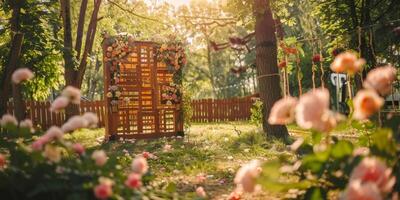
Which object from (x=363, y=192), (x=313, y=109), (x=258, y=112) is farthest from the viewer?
(x=258, y=112)

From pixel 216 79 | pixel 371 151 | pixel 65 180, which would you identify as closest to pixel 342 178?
pixel 371 151

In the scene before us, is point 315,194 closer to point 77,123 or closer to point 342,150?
point 342,150

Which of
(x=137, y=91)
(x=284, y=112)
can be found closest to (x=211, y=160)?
(x=284, y=112)

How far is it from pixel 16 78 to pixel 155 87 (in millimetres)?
8075

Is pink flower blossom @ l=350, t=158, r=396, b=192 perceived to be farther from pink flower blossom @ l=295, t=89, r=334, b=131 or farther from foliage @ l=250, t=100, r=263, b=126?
foliage @ l=250, t=100, r=263, b=126

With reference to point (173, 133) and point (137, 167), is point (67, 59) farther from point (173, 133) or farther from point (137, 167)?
point (137, 167)

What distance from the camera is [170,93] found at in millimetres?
10461

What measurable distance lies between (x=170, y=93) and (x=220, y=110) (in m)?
10.3

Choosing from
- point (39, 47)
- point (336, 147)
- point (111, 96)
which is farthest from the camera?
point (39, 47)

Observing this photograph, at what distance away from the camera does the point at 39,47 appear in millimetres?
11570

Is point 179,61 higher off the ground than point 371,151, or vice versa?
point 179,61

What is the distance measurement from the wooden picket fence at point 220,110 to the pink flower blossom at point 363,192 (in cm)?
1832

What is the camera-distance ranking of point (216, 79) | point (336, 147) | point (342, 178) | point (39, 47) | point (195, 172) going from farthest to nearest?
1. point (216, 79)
2. point (39, 47)
3. point (195, 172)
4. point (342, 178)
5. point (336, 147)

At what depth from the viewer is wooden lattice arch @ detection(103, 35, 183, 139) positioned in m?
10.0
